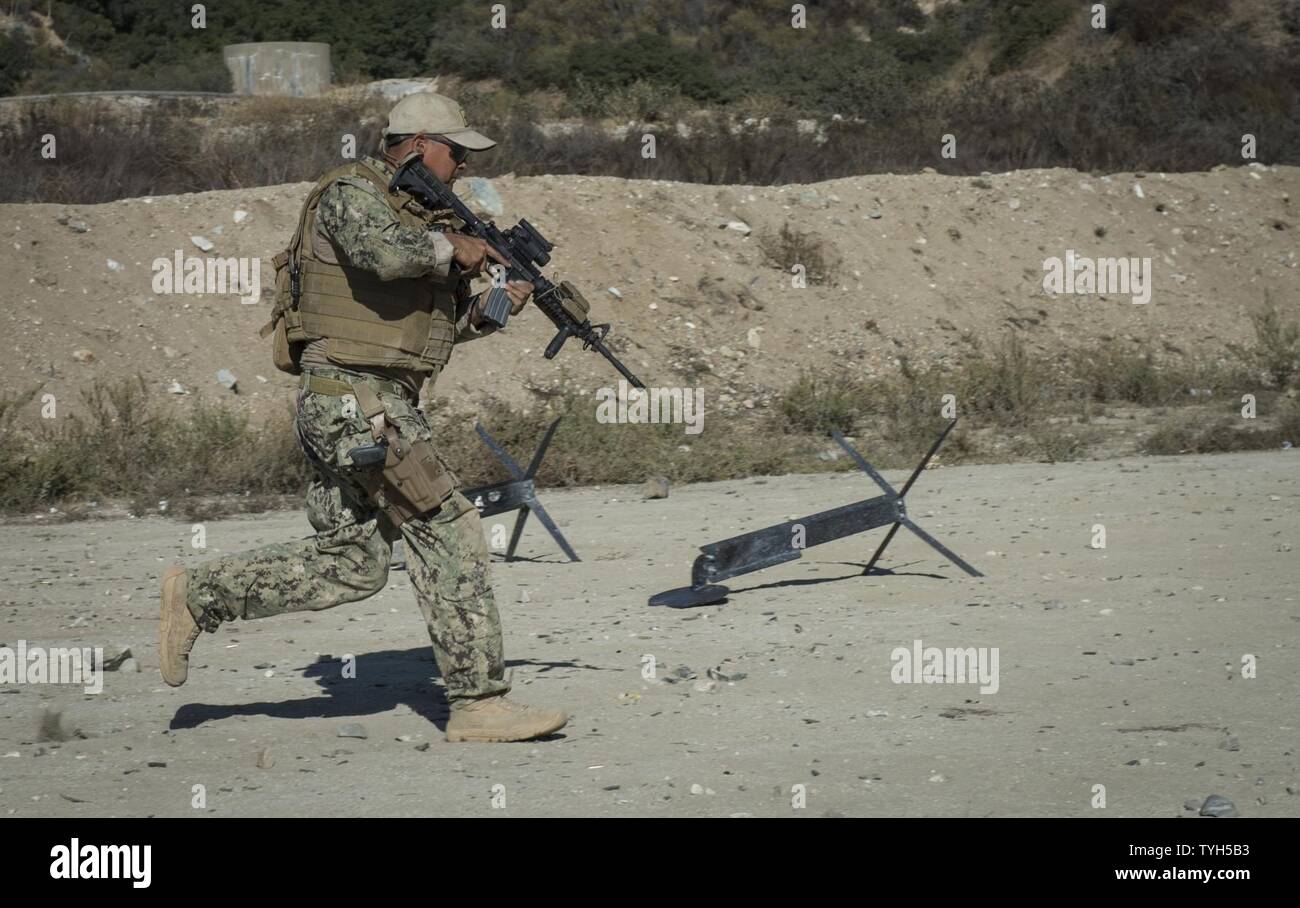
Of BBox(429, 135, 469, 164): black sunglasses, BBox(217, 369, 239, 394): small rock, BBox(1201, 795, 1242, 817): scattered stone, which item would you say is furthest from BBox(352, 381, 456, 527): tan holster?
BBox(217, 369, 239, 394): small rock

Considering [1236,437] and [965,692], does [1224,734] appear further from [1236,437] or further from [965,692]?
[1236,437]

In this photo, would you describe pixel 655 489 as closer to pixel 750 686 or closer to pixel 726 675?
pixel 726 675

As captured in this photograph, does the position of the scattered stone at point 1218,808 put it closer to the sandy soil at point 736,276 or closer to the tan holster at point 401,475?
the tan holster at point 401,475

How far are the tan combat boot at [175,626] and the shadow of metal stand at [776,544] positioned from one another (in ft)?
7.39

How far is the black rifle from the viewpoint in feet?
14.0

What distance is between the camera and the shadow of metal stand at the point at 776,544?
6.09m

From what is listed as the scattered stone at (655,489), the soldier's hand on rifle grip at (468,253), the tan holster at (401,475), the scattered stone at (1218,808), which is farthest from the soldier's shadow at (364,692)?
the scattered stone at (655,489)

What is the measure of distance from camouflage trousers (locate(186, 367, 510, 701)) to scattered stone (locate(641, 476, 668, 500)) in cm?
486

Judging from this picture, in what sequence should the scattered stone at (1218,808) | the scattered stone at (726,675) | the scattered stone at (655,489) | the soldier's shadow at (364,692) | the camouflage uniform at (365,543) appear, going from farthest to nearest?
the scattered stone at (655,489), the scattered stone at (726,675), the soldier's shadow at (364,692), the camouflage uniform at (365,543), the scattered stone at (1218,808)

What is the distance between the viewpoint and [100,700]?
501cm

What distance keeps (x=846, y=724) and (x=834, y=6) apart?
33519 millimetres

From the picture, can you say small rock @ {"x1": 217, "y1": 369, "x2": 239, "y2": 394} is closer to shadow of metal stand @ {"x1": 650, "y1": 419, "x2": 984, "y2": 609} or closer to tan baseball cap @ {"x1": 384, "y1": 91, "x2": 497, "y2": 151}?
shadow of metal stand @ {"x1": 650, "y1": 419, "x2": 984, "y2": 609}

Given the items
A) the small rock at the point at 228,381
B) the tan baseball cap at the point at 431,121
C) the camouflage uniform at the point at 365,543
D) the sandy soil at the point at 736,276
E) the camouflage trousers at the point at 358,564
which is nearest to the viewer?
the camouflage uniform at the point at 365,543

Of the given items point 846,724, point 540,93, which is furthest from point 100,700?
point 540,93
